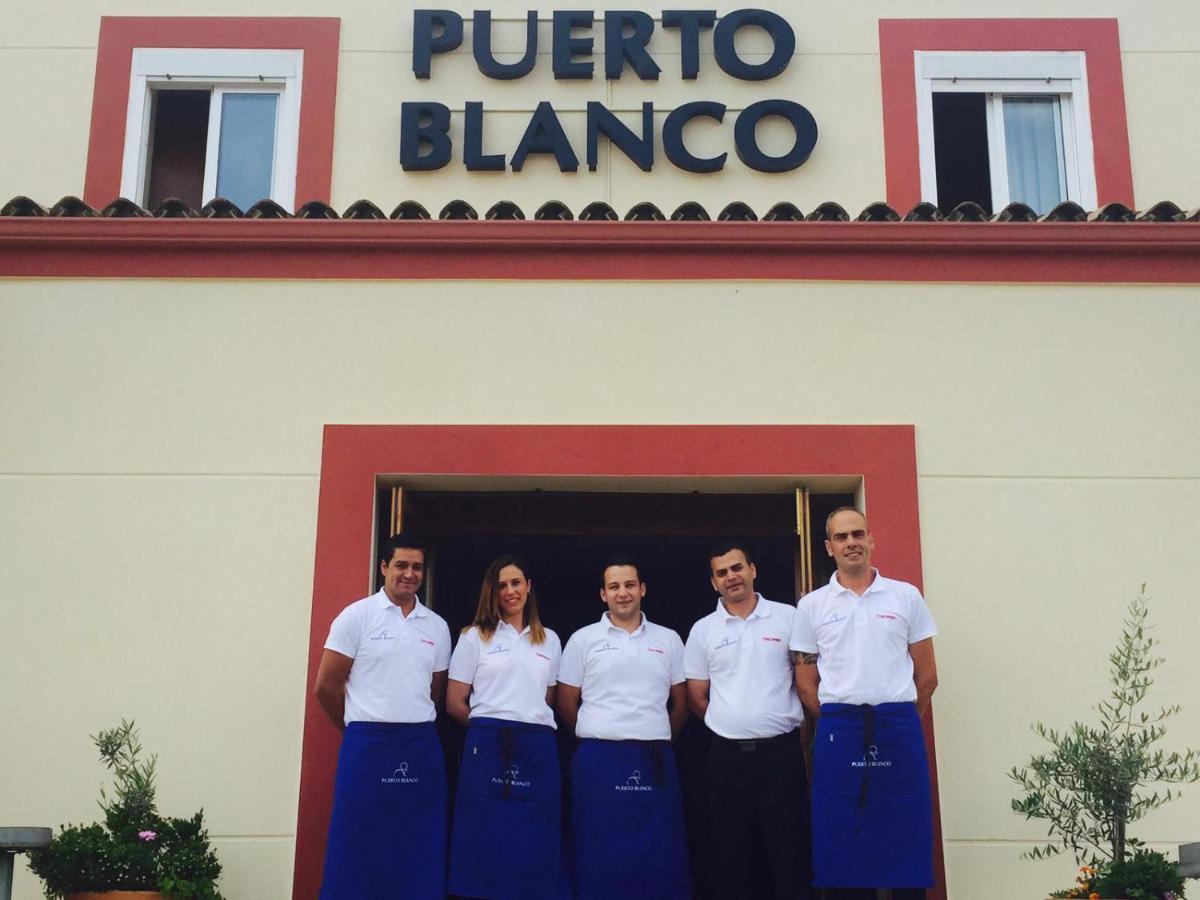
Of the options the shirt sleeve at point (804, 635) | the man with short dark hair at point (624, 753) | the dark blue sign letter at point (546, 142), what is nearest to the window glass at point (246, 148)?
the dark blue sign letter at point (546, 142)

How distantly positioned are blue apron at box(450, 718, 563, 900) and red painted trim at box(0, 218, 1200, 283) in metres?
2.33

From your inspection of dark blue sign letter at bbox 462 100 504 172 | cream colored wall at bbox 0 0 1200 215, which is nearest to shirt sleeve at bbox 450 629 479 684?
cream colored wall at bbox 0 0 1200 215

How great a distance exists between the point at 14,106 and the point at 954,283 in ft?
19.4

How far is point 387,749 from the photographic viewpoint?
20.1 feet

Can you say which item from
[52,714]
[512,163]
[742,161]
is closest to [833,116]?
[742,161]

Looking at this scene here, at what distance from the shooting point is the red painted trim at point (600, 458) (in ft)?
22.6

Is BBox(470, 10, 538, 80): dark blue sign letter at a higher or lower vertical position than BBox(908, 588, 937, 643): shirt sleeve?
higher

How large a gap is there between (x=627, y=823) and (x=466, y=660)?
3.16ft

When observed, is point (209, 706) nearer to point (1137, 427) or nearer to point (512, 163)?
point (512, 163)

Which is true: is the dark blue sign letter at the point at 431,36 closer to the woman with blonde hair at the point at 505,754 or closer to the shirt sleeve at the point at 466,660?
the woman with blonde hair at the point at 505,754

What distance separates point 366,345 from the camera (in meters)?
7.19

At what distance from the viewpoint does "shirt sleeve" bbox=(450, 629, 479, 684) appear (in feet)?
20.8

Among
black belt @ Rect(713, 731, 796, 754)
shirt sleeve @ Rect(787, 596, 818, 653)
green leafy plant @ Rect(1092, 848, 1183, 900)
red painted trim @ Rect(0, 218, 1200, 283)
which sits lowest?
green leafy plant @ Rect(1092, 848, 1183, 900)

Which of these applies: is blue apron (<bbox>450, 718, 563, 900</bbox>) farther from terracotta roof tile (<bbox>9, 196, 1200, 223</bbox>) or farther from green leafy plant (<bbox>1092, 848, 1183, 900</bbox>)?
terracotta roof tile (<bbox>9, 196, 1200, 223</bbox>)
